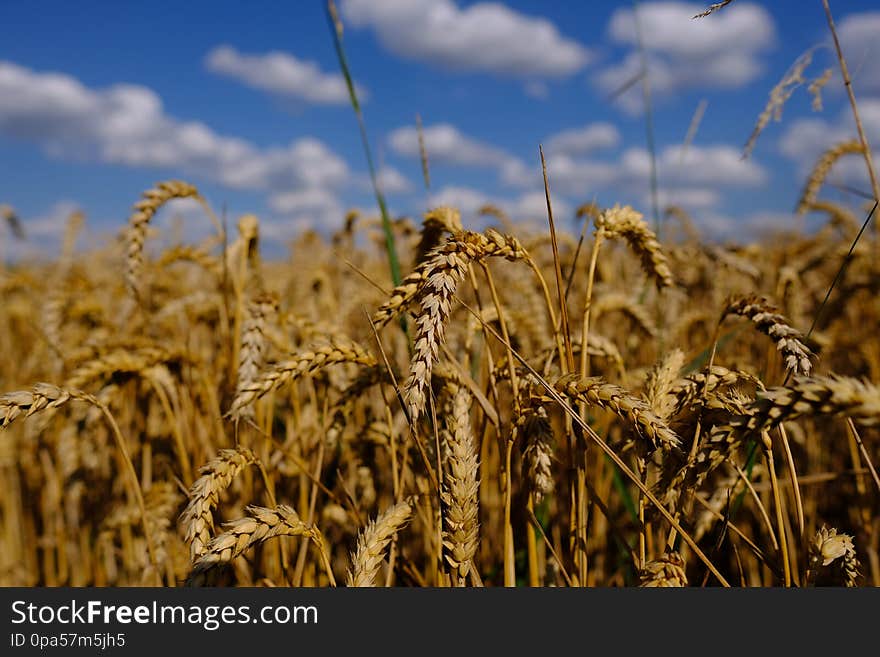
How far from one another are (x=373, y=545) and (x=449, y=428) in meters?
0.22

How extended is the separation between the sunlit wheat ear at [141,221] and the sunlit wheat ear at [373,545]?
1042 millimetres

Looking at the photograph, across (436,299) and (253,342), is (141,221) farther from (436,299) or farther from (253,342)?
(436,299)

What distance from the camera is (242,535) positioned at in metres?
0.90

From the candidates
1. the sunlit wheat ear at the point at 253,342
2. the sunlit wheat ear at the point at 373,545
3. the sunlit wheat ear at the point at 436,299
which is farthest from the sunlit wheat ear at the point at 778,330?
the sunlit wheat ear at the point at 253,342

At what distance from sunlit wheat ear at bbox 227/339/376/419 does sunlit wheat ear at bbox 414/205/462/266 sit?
256 mm

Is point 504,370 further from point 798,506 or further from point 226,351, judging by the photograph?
point 226,351

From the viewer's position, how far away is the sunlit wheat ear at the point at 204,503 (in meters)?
0.95

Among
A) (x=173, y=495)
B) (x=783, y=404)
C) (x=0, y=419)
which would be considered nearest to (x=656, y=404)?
(x=783, y=404)

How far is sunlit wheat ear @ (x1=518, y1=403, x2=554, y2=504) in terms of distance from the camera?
1068 millimetres

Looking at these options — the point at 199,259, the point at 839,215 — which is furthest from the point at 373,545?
the point at 839,215

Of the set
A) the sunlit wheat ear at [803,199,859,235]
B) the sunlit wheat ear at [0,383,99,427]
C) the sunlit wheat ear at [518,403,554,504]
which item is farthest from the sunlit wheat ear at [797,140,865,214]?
the sunlit wheat ear at [0,383,99,427]

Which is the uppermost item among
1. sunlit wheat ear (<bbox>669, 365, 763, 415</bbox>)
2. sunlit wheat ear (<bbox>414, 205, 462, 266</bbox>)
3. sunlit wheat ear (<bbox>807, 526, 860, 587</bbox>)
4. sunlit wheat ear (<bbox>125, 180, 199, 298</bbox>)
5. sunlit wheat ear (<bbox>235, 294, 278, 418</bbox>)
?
sunlit wheat ear (<bbox>125, 180, 199, 298</bbox>)

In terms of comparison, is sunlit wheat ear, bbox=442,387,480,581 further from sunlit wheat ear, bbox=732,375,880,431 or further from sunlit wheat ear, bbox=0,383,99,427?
sunlit wheat ear, bbox=0,383,99,427

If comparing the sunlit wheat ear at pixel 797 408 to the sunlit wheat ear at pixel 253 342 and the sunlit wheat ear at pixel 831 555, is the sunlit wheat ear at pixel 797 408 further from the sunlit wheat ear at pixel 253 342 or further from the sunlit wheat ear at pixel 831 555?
the sunlit wheat ear at pixel 253 342
